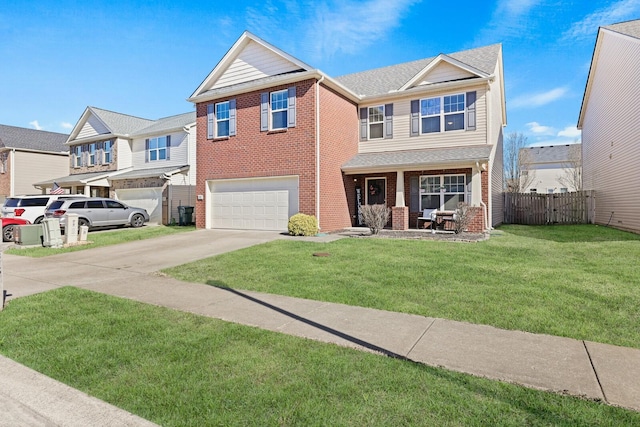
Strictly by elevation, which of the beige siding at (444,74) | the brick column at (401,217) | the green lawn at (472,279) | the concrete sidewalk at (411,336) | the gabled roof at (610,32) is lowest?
the concrete sidewalk at (411,336)

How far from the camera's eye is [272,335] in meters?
4.27

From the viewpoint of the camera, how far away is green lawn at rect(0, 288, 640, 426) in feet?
8.64

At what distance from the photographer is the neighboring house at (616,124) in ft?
47.4

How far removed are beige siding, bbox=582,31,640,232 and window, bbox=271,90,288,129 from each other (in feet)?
45.5

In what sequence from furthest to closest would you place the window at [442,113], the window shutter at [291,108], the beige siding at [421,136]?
the window at [442,113]
the beige siding at [421,136]
the window shutter at [291,108]

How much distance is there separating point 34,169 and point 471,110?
109 ft

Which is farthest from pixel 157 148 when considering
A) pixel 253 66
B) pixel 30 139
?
pixel 30 139

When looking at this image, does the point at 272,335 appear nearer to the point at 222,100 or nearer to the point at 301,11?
the point at 301,11

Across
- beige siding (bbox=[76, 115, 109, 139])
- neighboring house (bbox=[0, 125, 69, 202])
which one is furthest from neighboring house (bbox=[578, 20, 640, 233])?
neighboring house (bbox=[0, 125, 69, 202])

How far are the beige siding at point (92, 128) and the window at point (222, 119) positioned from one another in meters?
13.2

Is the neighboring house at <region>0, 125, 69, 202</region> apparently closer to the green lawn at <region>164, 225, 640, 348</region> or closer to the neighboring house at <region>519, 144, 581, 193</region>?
the green lawn at <region>164, 225, 640, 348</region>

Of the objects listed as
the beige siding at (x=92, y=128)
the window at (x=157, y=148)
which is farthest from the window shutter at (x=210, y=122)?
the beige siding at (x=92, y=128)

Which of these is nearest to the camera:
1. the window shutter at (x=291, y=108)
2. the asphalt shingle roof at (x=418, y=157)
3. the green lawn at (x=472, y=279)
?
the green lawn at (x=472, y=279)

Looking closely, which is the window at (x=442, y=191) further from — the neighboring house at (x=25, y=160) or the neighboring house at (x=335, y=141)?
the neighboring house at (x=25, y=160)
